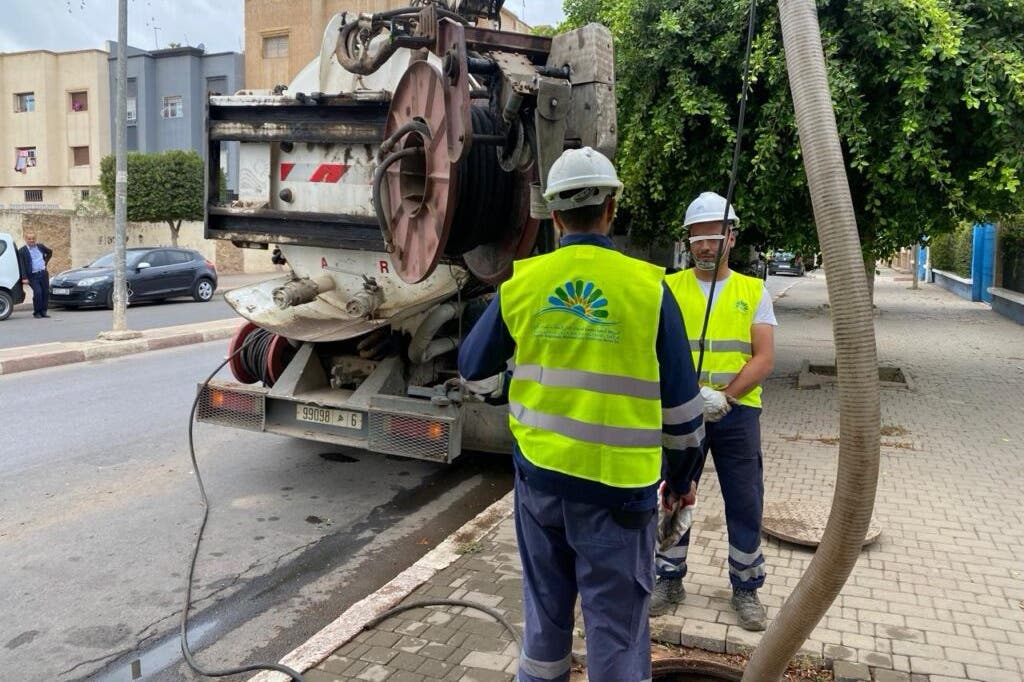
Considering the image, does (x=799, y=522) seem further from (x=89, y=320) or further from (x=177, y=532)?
(x=89, y=320)

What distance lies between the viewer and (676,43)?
7.05m

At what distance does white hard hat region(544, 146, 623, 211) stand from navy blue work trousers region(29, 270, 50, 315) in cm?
1632

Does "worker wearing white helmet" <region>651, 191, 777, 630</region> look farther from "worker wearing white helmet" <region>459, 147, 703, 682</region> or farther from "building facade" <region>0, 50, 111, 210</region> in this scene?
"building facade" <region>0, 50, 111, 210</region>

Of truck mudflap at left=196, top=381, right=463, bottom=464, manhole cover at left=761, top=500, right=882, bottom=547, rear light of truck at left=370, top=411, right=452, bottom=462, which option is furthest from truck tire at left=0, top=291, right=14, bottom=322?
manhole cover at left=761, top=500, right=882, bottom=547

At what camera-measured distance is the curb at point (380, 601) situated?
3.38 meters

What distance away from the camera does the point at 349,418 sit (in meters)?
5.41

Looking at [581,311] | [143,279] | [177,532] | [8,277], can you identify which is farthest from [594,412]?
[143,279]

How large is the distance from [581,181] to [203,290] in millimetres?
19293

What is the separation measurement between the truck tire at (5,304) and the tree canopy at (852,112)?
42.8ft

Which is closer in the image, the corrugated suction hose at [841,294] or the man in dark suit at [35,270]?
the corrugated suction hose at [841,294]

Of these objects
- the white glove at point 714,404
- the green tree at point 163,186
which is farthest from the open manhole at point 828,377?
the green tree at point 163,186

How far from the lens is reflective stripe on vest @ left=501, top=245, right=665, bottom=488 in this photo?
237 cm

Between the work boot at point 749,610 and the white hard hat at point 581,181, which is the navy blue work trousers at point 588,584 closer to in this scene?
the white hard hat at point 581,181

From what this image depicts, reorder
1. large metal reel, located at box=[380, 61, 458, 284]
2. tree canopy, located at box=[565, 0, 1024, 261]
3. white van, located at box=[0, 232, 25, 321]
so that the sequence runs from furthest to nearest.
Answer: white van, located at box=[0, 232, 25, 321] → tree canopy, located at box=[565, 0, 1024, 261] → large metal reel, located at box=[380, 61, 458, 284]
